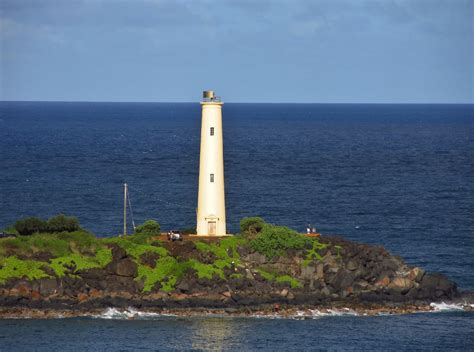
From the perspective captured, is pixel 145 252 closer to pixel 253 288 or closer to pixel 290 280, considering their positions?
pixel 253 288

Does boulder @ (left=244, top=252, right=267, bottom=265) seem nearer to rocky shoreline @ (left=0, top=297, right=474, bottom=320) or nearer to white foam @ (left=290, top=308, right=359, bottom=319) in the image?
rocky shoreline @ (left=0, top=297, right=474, bottom=320)

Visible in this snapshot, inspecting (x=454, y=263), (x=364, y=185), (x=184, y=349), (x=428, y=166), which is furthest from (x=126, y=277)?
(x=428, y=166)

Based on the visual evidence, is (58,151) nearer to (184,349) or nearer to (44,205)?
(44,205)

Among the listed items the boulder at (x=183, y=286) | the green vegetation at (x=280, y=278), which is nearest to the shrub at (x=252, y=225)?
the green vegetation at (x=280, y=278)

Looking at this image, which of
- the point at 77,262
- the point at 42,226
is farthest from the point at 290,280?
the point at 42,226

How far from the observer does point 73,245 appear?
74.6 metres

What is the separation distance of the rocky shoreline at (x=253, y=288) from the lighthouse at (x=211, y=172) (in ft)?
11.8

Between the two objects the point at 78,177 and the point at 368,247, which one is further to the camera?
the point at 78,177

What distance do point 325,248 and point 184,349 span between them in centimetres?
1628

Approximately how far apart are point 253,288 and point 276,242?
14.9 feet

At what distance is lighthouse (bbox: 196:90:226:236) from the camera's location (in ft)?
254

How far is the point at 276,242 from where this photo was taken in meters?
75.8

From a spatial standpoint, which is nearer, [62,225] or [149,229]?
[62,225]

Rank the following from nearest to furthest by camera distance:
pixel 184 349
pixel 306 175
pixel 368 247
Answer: pixel 184 349, pixel 368 247, pixel 306 175
